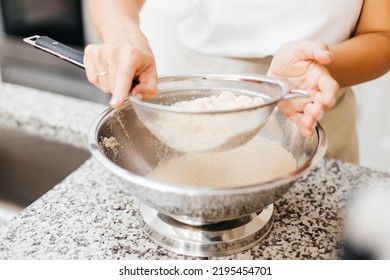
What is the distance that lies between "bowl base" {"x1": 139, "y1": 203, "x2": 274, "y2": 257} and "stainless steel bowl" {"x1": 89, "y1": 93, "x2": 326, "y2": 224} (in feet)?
0.06

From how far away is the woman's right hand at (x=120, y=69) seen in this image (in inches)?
24.5

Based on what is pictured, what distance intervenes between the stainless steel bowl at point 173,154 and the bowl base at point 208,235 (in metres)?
0.02

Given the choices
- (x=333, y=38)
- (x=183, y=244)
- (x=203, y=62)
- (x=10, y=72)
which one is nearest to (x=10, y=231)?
(x=183, y=244)

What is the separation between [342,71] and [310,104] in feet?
0.56

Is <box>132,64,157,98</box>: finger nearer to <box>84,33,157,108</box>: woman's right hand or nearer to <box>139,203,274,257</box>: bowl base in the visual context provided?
<box>84,33,157,108</box>: woman's right hand

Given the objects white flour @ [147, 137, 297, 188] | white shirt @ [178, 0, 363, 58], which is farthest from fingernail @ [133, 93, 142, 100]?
white shirt @ [178, 0, 363, 58]

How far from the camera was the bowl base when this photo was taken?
62 cm

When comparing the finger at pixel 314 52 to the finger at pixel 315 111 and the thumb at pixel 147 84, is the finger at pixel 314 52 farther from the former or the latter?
the thumb at pixel 147 84

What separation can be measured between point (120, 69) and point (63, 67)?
2.04 m

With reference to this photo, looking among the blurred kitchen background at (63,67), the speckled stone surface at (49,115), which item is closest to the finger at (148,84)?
the speckled stone surface at (49,115)

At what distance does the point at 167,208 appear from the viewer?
1.88 feet

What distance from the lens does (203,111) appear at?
0.57 metres

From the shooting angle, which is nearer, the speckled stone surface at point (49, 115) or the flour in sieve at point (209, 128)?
the flour in sieve at point (209, 128)

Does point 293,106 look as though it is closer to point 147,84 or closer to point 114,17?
point 147,84
